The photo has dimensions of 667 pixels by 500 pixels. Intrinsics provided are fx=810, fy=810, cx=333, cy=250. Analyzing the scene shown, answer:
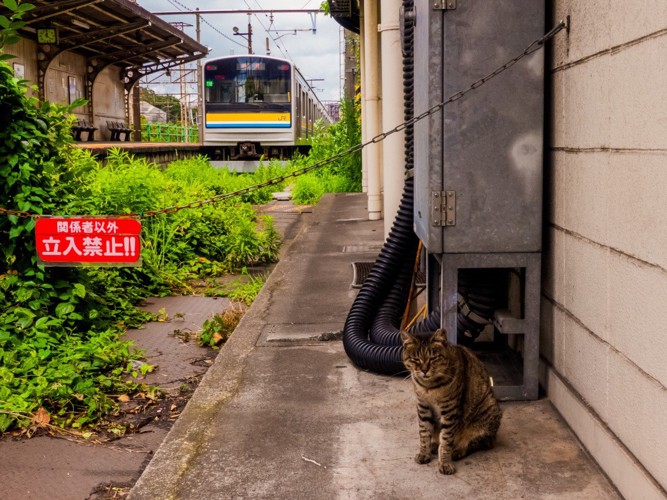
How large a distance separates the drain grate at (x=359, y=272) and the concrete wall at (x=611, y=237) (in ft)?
9.90

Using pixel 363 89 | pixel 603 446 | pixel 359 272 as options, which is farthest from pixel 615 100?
pixel 363 89

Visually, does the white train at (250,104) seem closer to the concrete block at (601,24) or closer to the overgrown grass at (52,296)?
the overgrown grass at (52,296)

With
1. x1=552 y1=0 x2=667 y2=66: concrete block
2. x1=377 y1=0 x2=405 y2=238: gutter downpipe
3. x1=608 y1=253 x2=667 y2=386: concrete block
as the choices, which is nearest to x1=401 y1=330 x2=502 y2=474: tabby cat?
x1=608 y1=253 x2=667 y2=386: concrete block

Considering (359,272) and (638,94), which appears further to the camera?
(359,272)

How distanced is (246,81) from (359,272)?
1569cm

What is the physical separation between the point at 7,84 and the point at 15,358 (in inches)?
68.1

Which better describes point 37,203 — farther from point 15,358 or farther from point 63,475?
point 63,475

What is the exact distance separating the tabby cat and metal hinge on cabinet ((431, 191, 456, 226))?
680 millimetres

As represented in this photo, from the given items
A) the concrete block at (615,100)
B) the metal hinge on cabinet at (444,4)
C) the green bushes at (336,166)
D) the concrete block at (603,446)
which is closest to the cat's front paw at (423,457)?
the concrete block at (603,446)

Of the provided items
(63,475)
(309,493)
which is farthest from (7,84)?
(309,493)

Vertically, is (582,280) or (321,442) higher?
(582,280)

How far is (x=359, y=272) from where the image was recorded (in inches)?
281

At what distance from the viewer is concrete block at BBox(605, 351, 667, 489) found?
2434 mm

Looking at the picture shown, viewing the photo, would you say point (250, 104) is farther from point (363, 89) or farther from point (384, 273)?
point (384, 273)
